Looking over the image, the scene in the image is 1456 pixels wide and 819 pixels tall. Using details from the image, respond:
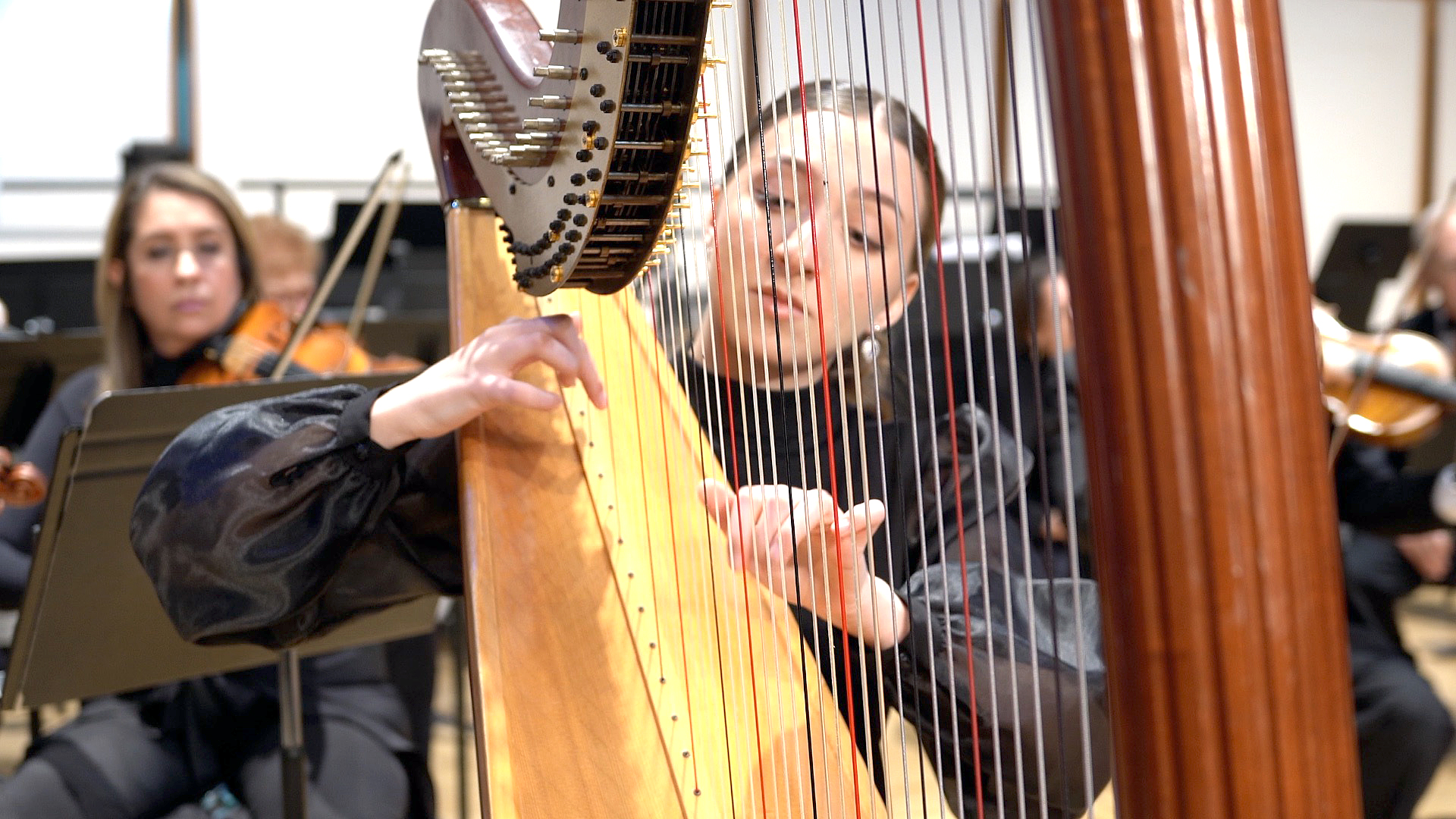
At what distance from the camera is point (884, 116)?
57cm

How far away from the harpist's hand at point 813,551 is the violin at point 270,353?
3.77 feet

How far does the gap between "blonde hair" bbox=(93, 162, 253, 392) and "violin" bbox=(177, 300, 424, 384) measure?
84 mm

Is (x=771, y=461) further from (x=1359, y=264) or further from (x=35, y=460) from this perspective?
(x=1359, y=264)

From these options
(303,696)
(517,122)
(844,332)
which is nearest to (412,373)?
(517,122)

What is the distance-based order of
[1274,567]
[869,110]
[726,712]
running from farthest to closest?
1. [726,712]
2. [869,110]
3. [1274,567]

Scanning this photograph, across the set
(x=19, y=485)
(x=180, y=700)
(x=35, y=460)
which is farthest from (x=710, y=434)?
(x=35, y=460)

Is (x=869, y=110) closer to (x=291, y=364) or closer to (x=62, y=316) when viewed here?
(x=291, y=364)

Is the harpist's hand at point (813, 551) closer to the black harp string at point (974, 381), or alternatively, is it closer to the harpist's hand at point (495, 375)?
the black harp string at point (974, 381)

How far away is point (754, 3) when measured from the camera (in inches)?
26.0

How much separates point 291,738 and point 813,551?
2.87ft

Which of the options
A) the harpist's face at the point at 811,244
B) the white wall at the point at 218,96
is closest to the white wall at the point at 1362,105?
the white wall at the point at 218,96

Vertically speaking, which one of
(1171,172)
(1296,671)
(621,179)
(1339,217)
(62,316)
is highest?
(1339,217)

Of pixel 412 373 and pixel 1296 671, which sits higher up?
pixel 412 373

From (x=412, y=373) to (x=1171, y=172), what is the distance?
3.44ft
